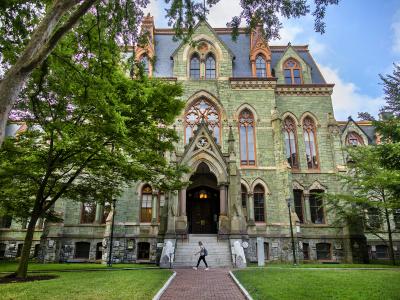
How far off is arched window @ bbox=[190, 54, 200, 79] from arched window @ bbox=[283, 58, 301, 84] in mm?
7727

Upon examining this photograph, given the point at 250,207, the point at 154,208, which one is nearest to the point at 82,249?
the point at 154,208

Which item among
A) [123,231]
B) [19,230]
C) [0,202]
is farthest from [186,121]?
[19,230]

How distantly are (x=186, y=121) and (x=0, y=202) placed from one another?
13.9 metres

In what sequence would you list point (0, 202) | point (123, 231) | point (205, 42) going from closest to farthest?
point (0, 202) → point (123, 231) → point (205, 42)

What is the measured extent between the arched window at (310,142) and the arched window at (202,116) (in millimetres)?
7300

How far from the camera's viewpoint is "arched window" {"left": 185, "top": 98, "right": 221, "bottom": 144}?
24688mm

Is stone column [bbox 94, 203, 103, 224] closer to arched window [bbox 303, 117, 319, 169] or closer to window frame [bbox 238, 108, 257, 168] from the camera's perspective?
window frame [bbox 238, 108, 257, 168]

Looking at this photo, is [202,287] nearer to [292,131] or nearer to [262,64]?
[292,131]

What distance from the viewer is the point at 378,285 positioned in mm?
9320

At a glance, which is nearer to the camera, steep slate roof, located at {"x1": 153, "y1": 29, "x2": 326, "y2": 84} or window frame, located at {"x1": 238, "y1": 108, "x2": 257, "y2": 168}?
window frame, located at {"x1": 238, "y1": 108, "x2": 257, "y2": 168}

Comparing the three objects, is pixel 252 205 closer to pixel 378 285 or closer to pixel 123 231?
pixel 123 231

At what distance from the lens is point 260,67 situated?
1051 inches

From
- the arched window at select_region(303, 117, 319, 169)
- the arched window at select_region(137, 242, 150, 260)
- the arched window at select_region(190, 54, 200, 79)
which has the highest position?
the arched window at select_region(190, 54, 200, 79)

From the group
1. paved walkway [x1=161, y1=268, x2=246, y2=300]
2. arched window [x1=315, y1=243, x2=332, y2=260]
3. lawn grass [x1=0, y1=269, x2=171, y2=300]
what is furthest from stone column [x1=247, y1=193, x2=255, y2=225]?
lawn grass [x1=0, y1=269, x2=171, y2=300]
